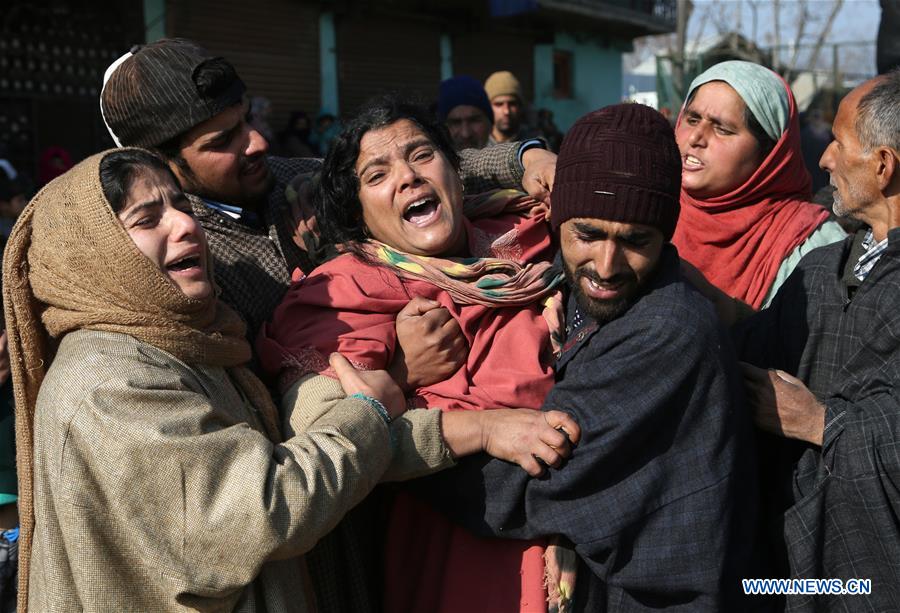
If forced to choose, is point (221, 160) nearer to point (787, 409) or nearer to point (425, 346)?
point (425, 346)

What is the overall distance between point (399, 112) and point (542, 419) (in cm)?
105

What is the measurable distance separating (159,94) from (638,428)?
164 centimetres

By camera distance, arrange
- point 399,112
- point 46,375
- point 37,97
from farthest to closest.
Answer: point 37,97 < point 399,112 < point 46,375

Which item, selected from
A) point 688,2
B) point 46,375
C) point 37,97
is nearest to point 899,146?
point 46,375

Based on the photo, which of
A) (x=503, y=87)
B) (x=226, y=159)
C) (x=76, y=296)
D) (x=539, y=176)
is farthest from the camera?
(x=503, y=87)

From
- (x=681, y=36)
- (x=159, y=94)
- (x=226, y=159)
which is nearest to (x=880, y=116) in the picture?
(x=226, y=159)

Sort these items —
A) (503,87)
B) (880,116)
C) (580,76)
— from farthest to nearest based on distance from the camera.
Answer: (580,76)
(503,87)
(880,116)

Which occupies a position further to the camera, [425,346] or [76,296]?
[425,346]

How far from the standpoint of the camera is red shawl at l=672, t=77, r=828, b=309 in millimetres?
3059

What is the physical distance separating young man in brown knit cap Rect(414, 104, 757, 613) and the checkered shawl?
0.19 metres

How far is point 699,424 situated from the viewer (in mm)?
2092

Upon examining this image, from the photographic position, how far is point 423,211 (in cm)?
255

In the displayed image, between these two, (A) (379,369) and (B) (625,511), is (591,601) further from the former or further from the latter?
(A) (379,369)

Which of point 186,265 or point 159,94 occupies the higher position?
point 159,94
